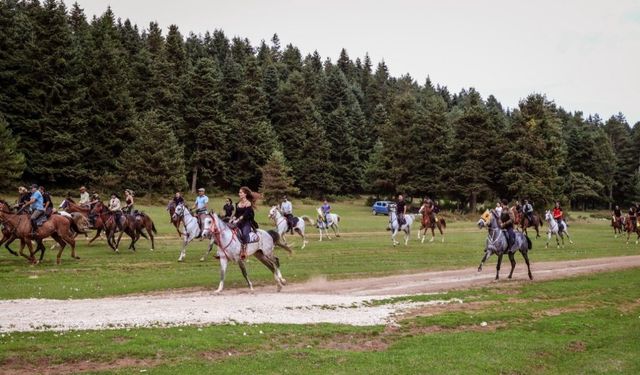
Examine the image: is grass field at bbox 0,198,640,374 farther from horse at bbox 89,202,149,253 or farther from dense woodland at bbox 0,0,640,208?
dense woodland at bbox 0,0,640,208

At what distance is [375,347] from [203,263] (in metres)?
16.2

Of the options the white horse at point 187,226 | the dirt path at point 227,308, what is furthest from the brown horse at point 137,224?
the dirt path at point 227,308

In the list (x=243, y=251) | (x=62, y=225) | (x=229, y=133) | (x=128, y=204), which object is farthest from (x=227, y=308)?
(x=229, y=133)

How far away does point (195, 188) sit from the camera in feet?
281

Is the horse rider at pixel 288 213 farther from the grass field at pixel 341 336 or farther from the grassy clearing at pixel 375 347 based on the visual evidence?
the grassy clearing at pixel 375 347

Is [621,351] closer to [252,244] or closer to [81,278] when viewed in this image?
[252,244]

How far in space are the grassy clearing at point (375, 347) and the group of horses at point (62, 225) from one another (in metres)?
14.5

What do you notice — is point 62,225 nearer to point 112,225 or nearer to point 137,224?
point 112,225

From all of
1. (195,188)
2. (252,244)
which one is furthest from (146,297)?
(195,188)

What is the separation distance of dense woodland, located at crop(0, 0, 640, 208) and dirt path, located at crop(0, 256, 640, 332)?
4598 cm

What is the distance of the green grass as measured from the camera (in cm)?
2077

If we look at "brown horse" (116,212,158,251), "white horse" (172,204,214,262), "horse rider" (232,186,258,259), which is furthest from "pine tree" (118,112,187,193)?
"horse rider" (232,186,258,259)

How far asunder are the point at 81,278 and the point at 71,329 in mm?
9617

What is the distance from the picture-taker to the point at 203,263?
28.2 metres
